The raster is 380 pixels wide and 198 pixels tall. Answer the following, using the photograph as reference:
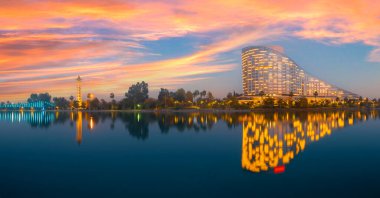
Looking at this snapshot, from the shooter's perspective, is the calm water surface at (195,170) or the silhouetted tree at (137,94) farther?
the silhouetted tree at (137,94)

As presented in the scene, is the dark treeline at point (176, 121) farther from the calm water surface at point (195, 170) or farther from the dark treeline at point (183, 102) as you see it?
the dark treeline at point (183, 102)

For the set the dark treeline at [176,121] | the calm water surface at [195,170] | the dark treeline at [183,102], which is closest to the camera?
the calm water surface at [195,170]

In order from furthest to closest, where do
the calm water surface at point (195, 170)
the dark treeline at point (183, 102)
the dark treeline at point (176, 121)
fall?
the dark treeline at point (183, 102) → the dark treeline at point (176, 121) → the calm water surface at point (195, 170)

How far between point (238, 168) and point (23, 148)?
17721mm

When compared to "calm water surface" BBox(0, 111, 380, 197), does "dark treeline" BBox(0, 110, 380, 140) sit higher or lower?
higher

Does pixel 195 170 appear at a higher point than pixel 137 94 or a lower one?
lower

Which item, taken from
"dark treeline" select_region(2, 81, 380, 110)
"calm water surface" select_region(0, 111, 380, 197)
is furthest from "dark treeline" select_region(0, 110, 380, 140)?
"dark treeline" select_region(2, 81, 380, 110)

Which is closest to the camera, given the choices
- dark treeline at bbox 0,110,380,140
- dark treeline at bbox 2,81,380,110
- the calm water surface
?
the calm water surface

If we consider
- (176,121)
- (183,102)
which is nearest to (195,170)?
(176,121)

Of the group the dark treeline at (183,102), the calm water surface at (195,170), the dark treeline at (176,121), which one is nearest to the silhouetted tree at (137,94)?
the dark treeline at (183,102)

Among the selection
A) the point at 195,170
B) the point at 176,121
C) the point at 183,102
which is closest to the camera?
the point at 195,170

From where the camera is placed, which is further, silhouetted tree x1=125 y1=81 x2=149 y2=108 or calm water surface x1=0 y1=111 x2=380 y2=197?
silhouetted tree x1=125 y1=81 x2=149 y2=108

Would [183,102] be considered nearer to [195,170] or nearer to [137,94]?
[137,94]

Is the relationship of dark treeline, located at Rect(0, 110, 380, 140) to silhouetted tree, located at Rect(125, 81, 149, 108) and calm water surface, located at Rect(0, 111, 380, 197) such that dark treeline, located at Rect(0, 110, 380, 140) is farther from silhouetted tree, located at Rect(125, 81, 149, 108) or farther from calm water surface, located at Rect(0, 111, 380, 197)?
silhouetted tree, located at Rect(125, 81, 149, 108)
